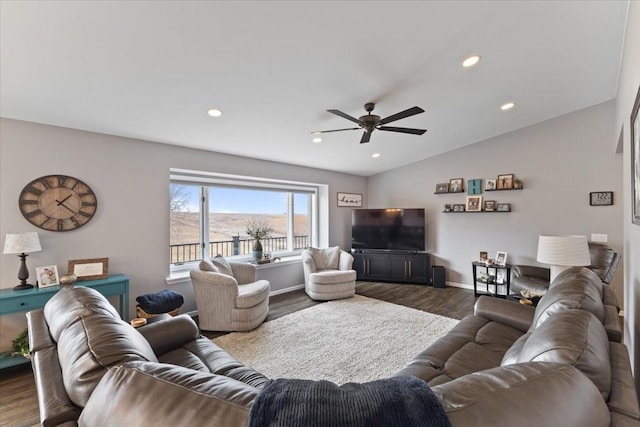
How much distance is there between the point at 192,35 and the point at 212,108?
100 cm

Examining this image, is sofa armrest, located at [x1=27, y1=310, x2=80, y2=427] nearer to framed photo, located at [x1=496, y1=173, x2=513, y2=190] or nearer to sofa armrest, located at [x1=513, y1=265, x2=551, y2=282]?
sofa armrest, located at [x1=513, y1=265, x2=551, y2=282]

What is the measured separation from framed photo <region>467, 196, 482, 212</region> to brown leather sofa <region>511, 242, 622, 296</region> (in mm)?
1250

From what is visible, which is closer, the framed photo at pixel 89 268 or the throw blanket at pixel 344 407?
the throw blanket at pixel 344 407

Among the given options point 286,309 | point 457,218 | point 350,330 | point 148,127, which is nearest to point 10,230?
point 148,127

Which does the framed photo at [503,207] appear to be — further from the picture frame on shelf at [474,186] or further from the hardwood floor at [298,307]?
the hardwood floor at [298,307]

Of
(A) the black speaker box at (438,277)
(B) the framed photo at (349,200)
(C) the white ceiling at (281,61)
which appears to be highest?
(C) the white ceiling at (281,61)

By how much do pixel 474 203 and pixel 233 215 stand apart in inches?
175

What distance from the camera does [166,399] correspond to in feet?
2.09

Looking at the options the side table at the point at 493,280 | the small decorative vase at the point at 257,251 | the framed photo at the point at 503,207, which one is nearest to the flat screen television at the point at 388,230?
the side table at the point at 493,280

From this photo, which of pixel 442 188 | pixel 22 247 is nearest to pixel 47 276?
pixel 22 247

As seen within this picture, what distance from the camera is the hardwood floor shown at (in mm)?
2012

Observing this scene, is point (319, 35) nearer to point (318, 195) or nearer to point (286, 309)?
point (286, 309)

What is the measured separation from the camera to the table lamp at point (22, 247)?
7.84ft

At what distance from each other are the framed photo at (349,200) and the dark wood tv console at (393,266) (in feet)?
3.76
